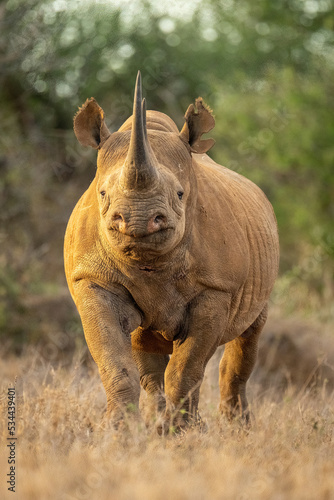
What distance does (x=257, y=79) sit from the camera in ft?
61.5

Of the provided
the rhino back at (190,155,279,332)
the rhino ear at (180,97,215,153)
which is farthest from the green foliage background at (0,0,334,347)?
the rhino ear at (180,97,215,153)

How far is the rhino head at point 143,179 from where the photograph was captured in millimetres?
5172

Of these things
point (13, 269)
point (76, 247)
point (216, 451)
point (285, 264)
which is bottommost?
point (285, 264)

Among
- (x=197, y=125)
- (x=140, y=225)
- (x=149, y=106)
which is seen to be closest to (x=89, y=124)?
(x=197, y=125)

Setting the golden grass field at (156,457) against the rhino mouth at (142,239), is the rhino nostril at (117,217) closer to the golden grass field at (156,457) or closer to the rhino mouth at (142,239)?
the rhino mouth at (142,239)

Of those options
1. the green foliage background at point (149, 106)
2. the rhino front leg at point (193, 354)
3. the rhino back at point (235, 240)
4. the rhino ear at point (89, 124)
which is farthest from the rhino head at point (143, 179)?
the green foliage background at point (149, 106)

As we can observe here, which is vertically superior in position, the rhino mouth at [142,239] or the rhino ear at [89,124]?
the rhino ear at [89,124]

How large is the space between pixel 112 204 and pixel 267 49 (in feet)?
55.2

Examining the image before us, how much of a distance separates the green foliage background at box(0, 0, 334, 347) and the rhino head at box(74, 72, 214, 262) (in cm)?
625

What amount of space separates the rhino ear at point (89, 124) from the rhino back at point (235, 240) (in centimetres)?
76

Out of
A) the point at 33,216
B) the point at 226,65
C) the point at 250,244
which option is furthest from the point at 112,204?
the point at 226,65

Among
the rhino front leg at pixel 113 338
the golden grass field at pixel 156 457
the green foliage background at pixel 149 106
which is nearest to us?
the golden grass field at pixel 156 457

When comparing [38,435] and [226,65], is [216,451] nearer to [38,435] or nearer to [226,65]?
[38,435]

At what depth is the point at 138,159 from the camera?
17.0ft
